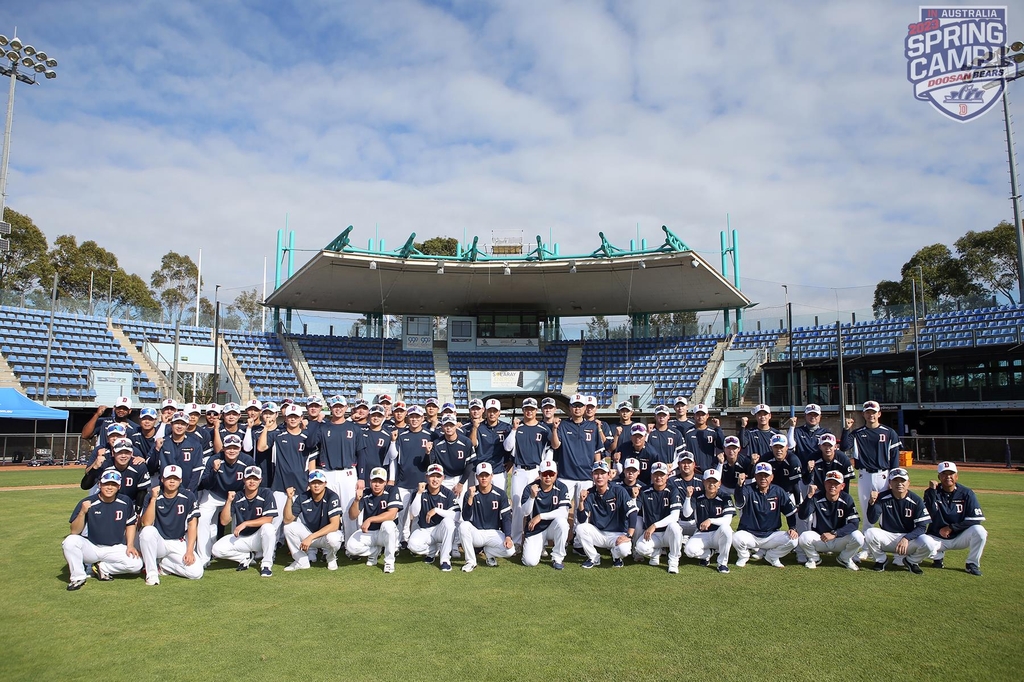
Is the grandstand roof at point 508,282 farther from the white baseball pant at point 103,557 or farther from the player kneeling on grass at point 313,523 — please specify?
the white baseball pant at point 103,557

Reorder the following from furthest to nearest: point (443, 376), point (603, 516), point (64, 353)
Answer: point (443, 376)
point (64, 353)
point (603, 516)

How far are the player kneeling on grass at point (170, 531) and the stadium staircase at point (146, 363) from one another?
22.0 m

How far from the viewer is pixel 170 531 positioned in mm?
7152

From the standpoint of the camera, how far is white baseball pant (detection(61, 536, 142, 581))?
6.61m

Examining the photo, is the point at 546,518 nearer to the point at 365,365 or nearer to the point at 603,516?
the point at 603,516

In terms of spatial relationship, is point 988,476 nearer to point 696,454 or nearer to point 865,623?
point 696,454

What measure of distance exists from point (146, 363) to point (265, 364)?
15.6 ft

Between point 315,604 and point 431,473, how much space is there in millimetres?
2170

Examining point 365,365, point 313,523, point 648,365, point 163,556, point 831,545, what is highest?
point 365,365

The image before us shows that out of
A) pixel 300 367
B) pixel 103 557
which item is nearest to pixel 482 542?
pixel 103 557

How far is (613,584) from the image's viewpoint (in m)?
6.87

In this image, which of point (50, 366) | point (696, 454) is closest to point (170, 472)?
point (696, 454)

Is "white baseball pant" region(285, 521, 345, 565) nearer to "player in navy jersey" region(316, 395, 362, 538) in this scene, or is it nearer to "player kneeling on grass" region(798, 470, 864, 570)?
"player in navy jersey" region(316, 395, 362, 538)

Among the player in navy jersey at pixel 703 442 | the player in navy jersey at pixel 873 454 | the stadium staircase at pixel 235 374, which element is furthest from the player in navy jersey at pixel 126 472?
the stadium staircase at pixel 235 374
